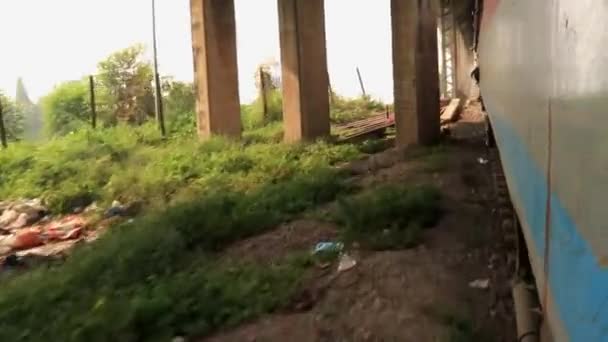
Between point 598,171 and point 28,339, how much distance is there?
15.9 feet

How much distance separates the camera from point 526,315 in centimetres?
380

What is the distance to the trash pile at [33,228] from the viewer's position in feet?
34.5

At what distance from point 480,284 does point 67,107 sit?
19.9m

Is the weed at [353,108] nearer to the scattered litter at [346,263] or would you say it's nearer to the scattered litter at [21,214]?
the scattered litter at [21,214]

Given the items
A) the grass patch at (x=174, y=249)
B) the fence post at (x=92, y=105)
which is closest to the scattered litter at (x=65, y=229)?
the grass patch at (x=174, y=249)

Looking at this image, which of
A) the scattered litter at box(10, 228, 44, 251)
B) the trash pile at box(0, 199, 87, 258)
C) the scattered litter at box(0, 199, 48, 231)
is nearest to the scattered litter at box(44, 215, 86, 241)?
the trash pile at box(0, 199, 87, 258)

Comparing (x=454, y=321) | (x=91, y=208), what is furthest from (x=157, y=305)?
(x=91, y=208)

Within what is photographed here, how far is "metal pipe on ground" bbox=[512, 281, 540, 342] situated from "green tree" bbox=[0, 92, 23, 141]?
63.6ft

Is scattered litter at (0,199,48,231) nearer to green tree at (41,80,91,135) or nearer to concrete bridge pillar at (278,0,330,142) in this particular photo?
concrete bridge pillar at (278,0,330,142)

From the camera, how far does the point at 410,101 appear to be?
1256 centimetres

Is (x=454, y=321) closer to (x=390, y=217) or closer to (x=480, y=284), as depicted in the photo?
→ (x=480, y=284)

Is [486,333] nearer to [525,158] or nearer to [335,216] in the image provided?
[525,158]

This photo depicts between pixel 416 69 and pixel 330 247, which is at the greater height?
pixel 416 69

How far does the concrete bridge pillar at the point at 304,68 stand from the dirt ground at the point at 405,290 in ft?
22.3
